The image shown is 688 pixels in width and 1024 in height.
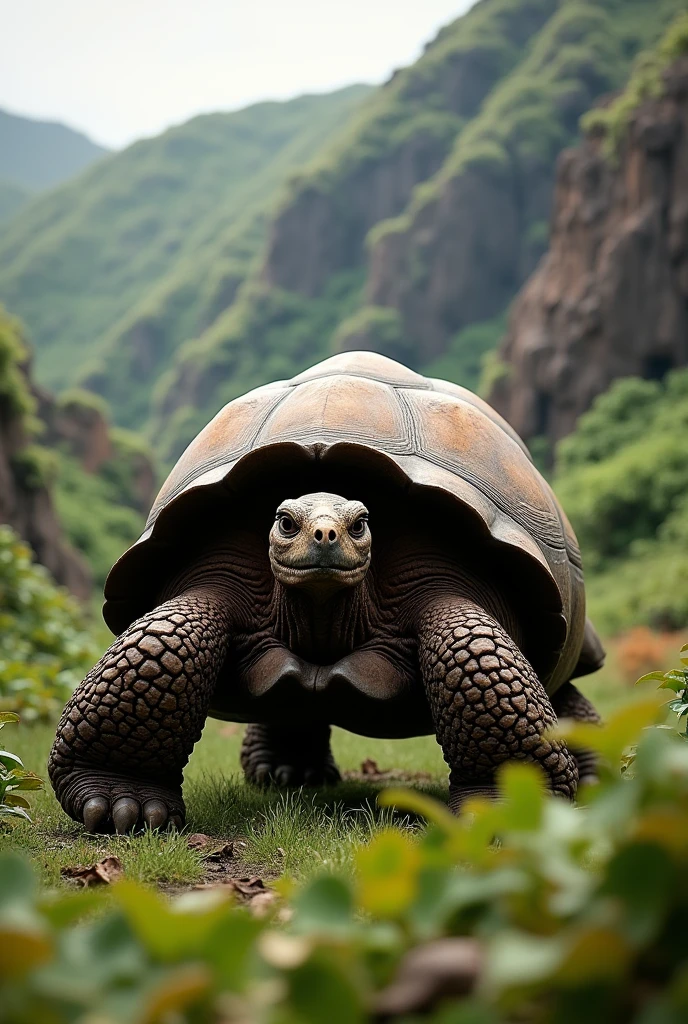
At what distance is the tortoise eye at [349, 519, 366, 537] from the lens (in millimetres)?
3139

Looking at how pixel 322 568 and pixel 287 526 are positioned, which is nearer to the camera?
pixel 322 568

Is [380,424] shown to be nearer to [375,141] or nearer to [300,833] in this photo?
[300,833]

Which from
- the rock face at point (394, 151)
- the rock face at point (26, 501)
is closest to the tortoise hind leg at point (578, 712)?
the rock face at point (26, 501)

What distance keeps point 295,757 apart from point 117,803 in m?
1.55

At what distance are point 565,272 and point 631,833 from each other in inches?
1166

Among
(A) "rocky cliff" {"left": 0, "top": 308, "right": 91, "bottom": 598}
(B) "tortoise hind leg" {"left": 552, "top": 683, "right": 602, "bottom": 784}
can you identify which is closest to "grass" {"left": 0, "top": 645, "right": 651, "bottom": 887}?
(B) "tortoise hind leg" {"left": 552, "top": 683, "right": 602, "bottom": 784}

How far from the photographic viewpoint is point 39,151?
138m

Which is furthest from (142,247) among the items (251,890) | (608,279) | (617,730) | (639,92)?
(617,730)

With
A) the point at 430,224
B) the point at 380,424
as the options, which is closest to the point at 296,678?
the point at 380,424

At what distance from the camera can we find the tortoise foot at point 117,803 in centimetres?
315

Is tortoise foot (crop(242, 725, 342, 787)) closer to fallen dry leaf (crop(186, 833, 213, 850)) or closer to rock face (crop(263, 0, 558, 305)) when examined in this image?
fallen dry leaf (crop(186, 833, 213, 850))

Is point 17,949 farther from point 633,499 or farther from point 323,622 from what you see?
Result: point 633,499

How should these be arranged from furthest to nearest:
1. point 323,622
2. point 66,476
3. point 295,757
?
1. point 66,476
2. point 295,757
3. point 323,622

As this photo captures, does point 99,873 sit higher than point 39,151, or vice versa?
point 39,151
